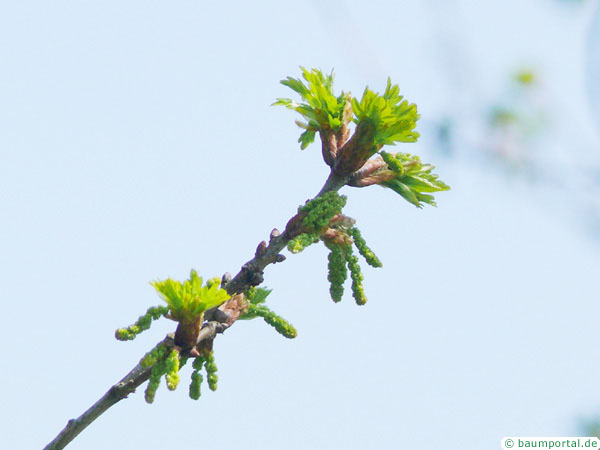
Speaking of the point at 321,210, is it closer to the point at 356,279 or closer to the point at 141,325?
the point at 356,279

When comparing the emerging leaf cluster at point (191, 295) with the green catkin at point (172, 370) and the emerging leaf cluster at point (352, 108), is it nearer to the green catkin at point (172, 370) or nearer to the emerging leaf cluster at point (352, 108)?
the green catkin at point (172, 370)

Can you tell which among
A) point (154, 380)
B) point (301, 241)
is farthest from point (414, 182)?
point (154, 380)

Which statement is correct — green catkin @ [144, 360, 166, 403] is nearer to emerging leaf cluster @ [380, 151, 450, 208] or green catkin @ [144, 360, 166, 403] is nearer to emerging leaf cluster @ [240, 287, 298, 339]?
emerging leaf cluster @ [240, 287, 298, 339]

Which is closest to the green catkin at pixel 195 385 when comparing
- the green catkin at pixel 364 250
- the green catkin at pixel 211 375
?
the green catkin at pixel 211 375

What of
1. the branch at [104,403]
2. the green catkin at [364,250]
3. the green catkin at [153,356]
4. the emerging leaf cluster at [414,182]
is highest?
the emerging leaf cluster at [414,182]

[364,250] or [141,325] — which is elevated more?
[364,250]

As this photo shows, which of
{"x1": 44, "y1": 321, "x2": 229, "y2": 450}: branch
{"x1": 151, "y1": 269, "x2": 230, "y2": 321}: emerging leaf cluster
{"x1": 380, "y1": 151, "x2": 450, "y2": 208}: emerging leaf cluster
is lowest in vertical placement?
{"x1": 44, "y1": 321, "x2": 229, "y2": 450}: branch

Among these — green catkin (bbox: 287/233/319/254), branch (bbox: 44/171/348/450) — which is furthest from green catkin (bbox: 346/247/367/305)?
branch (bbox: 44/171/348/450)
